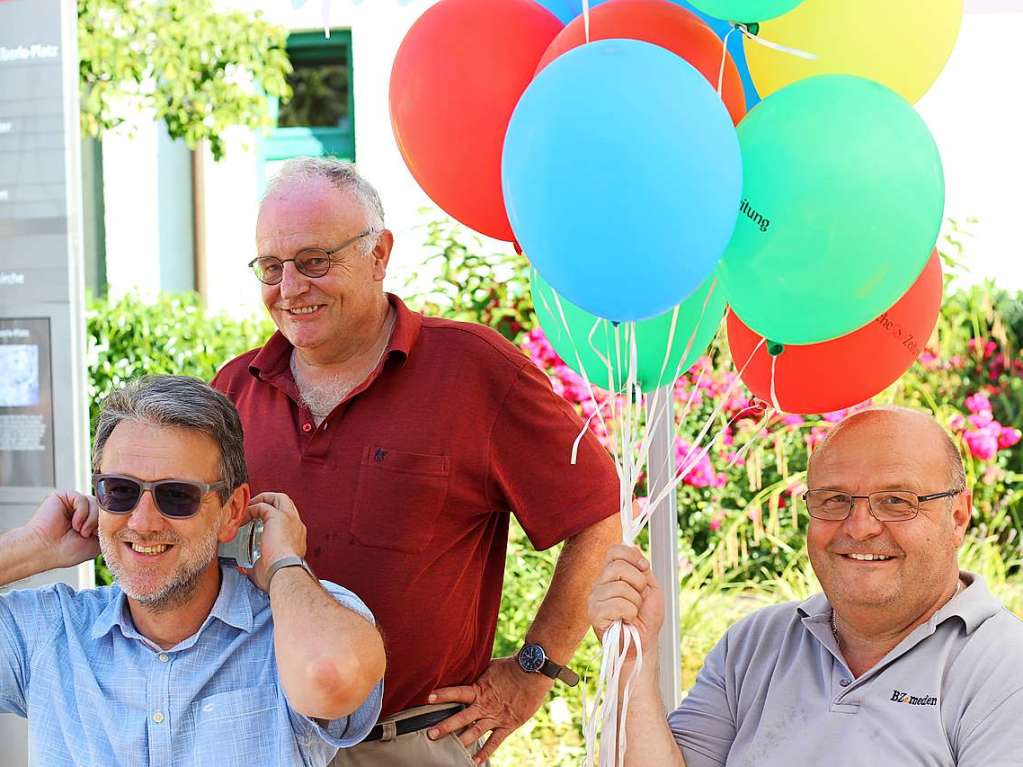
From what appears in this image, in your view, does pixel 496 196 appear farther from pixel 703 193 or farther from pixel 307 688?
pixel 307 688

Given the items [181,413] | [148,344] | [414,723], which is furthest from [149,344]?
[181,413]

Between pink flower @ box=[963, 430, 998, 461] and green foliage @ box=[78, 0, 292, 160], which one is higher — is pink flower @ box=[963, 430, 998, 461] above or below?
below

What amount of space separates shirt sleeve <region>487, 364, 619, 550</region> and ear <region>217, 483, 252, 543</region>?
1.80 ft

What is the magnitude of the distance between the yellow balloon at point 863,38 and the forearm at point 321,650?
122cm

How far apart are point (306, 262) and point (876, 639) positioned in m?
1.34

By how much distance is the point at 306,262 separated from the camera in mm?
2582

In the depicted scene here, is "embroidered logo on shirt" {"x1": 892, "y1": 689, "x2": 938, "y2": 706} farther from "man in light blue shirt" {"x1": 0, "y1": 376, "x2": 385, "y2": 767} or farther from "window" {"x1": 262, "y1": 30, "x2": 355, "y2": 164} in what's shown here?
"window" {"x1": 262, "y1": 30, "x2": 355, "y2": 164}

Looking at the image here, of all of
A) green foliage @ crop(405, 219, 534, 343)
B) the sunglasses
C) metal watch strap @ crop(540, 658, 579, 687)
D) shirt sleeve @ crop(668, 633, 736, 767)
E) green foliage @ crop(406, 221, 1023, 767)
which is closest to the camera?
the sunglasses

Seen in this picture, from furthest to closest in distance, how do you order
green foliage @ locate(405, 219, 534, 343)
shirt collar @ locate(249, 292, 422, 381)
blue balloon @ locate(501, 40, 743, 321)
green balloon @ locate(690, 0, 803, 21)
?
green foliage @ locate(405, 219, 534, 343)
shirt collar @ locate(249, 292, 422, 381)
green balloon @ locate(690, 0, 803, 21)
blue balloon @ locate(501, 40, 743, 321)

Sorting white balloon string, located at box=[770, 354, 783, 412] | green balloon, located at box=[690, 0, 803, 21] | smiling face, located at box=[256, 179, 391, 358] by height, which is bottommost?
white balloon string, located at box=[770, 354, 783, 412]

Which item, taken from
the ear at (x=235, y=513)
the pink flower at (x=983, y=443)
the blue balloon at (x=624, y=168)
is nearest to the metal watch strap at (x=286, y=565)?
the ear at (x=235, y=513)

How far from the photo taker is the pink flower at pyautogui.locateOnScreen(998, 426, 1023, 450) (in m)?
5.42

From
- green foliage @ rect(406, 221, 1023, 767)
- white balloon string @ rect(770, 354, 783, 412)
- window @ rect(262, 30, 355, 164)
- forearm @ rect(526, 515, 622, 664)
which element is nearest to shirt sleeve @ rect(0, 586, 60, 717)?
forearm @ rect(526, 515, 622, 664)

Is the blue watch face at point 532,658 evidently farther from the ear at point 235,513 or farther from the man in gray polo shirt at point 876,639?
the ear at point 235,513
